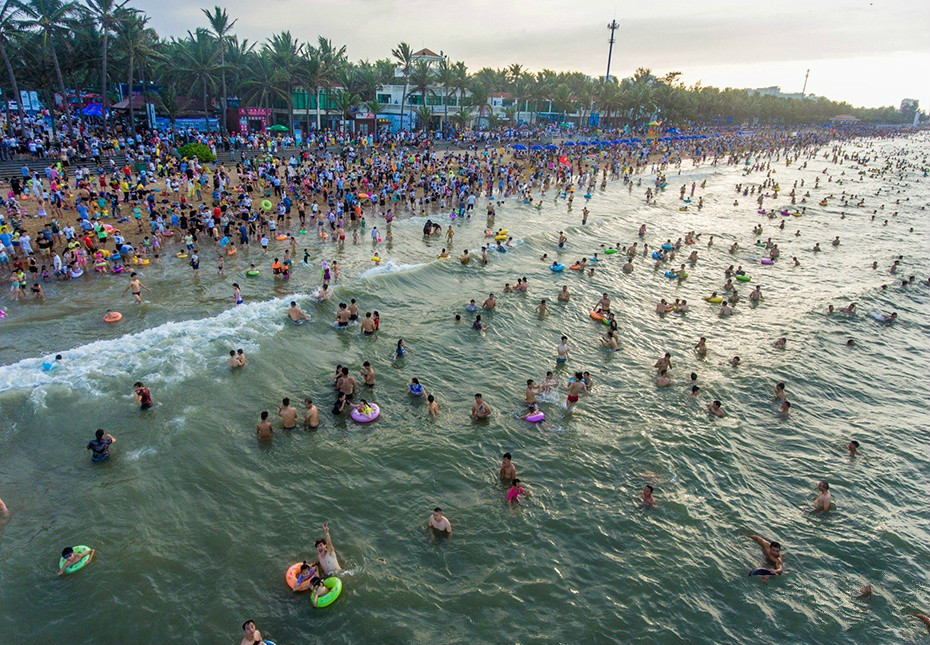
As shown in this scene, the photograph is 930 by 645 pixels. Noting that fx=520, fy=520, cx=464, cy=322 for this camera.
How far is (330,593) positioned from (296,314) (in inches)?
420

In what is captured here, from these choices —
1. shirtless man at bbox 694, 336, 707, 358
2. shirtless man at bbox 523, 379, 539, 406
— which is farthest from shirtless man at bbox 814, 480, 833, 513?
shirtless man at bbox 523, 379, 539, 406

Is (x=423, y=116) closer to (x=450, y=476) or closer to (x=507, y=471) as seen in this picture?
(x=450, y=476)

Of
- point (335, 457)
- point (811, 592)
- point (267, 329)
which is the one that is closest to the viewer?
point (811, 592)

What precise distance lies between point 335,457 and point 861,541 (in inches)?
439

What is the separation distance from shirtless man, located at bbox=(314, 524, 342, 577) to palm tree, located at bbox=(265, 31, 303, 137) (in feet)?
150

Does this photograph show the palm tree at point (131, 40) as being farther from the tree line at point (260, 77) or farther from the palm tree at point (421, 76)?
the palm tree at point (421, 76)

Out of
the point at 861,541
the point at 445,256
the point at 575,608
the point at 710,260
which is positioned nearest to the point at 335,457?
the point at 575,608

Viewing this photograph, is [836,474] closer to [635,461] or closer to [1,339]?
[635,461]

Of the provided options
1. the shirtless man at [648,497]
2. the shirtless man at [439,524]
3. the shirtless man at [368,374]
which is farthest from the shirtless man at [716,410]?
the shirtless man at [368,374]

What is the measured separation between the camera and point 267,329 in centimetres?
1675

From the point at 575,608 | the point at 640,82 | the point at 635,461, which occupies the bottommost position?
the point at 575,608

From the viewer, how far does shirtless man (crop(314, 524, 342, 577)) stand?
8.75 metres

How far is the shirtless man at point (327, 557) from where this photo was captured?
8750 mm

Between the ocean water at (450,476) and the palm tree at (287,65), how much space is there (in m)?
31.4
